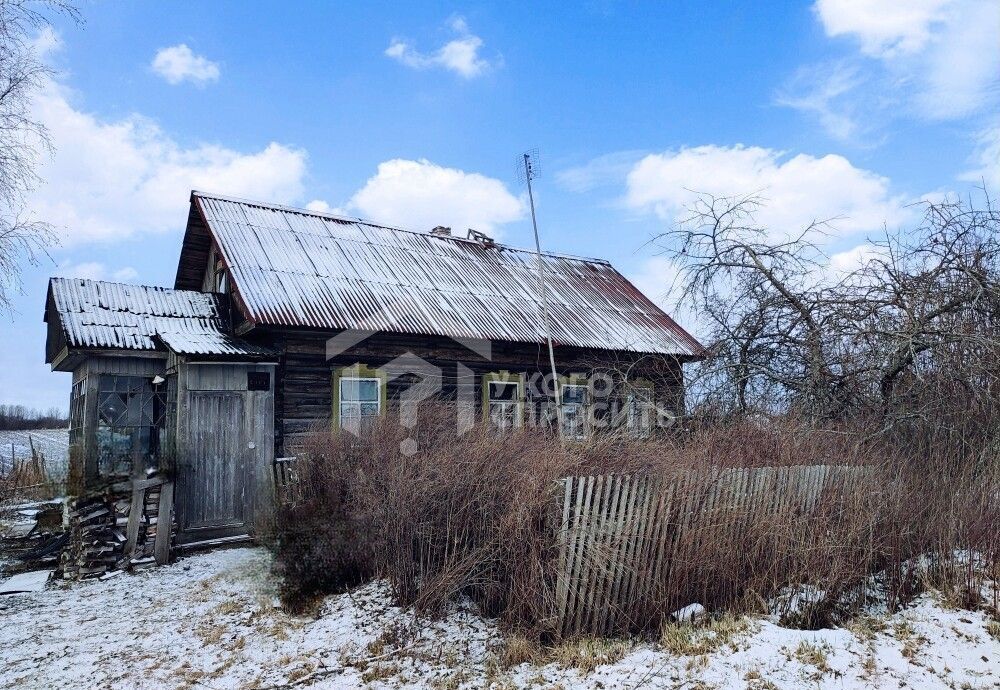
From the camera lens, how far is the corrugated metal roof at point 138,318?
396 inches

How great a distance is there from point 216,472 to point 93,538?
A: 1738 millimetres

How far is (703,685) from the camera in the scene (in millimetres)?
4395

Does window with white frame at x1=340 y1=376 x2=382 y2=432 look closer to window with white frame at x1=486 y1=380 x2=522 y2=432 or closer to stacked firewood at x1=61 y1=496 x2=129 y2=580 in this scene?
window with white frame at x1=486 y1=380 x2=522 y2=432

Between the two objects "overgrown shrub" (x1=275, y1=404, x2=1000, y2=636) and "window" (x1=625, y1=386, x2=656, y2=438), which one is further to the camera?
"window" (x1=625, y1=386, x2=656, y2=438)

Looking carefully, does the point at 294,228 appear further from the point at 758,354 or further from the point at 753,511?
the point at 753,511

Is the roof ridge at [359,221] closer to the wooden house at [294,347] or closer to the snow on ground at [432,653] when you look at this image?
the wooden house at [294,347]

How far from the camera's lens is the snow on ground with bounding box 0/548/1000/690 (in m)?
4.59

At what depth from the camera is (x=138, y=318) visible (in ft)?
36.4

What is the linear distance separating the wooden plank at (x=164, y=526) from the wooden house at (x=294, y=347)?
0.64 m

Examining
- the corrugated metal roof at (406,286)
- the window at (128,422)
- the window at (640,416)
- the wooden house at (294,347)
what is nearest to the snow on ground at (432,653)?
the wooden house at (294,347)

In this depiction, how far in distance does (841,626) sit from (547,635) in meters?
2.38

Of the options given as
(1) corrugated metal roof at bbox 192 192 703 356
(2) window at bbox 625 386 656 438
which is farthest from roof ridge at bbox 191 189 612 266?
(2) window at bbox 625 386 656 438

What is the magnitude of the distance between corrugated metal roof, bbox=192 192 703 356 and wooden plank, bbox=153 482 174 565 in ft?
10.1

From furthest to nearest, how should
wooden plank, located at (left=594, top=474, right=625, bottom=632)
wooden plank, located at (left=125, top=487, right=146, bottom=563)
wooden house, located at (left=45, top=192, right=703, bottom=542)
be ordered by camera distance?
wooden house, located at (left=45, top=192, right=703, bottom=542) < wooden plank, located at (left=125, top=487, right=146, bottom=563) < wooden plank, located at (left=594, top=474, right=625, bottom=632)
